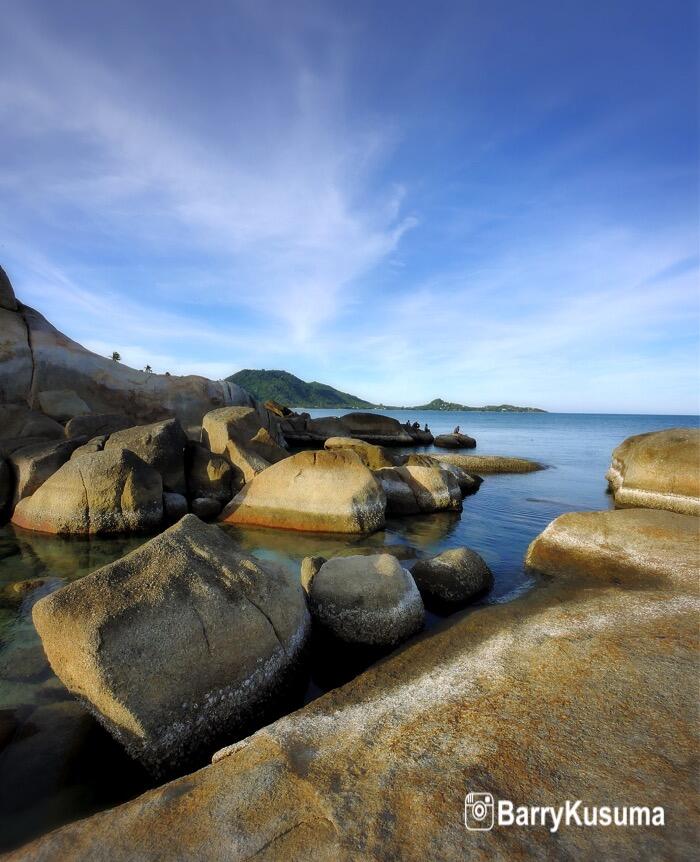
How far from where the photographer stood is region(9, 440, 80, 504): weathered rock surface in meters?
13.0

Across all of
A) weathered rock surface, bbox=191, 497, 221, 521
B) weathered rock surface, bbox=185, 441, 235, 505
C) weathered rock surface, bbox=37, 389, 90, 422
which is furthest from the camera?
weathered rock surface, bbox=37, 389, 90, 422

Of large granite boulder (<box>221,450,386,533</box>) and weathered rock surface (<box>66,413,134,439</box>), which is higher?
weathered rock surface (<box>66,413,134,439</box>)

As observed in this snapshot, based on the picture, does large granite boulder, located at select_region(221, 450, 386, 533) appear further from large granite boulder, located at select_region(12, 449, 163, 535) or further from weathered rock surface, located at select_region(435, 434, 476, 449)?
weathered rock surface, located at select_region(435, 434, 476, 449)

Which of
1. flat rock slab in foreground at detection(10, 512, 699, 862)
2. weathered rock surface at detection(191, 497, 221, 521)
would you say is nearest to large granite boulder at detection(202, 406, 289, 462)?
weathered rock surface at detection(191, 497, 221, 521)

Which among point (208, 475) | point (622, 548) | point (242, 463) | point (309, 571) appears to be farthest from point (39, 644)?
point (622, 548)

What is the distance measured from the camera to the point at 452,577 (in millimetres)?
7820

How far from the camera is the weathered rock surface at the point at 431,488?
51.8 feet

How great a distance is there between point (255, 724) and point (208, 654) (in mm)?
969

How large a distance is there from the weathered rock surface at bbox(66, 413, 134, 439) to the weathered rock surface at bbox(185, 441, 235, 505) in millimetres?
3472

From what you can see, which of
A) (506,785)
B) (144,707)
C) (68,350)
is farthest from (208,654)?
(68,350)

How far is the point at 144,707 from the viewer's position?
4.03 metres

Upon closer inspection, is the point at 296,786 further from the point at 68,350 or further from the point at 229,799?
the point at 68,350

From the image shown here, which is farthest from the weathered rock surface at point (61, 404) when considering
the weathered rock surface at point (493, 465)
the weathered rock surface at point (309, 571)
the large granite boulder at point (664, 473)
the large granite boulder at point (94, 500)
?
the large granite boulder at point (664, 473)

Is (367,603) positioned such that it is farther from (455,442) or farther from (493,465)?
(455,442)
